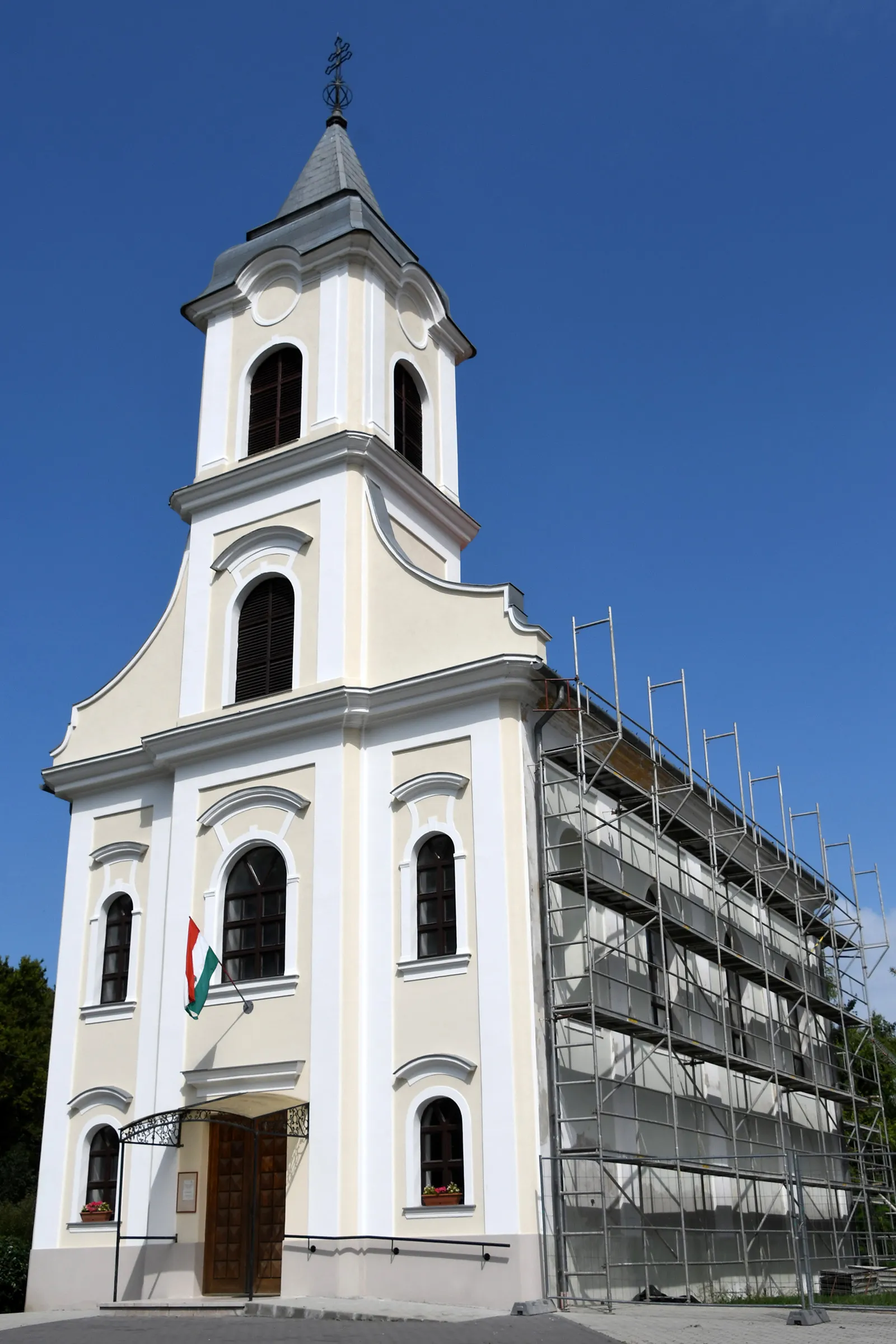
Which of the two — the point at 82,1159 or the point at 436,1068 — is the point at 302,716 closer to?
the point at 436,1068

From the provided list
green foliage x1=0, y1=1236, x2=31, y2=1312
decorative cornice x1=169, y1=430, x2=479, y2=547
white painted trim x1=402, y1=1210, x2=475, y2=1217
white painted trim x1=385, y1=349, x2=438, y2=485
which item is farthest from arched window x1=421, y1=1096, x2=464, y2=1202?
white painted trim x1=385, y1=349, x2=438, y2=485

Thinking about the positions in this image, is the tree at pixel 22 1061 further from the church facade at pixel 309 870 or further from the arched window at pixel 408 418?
the arched window at pixel 408 418

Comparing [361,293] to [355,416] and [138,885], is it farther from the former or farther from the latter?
[138,885]

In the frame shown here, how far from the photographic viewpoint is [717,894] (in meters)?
29.7

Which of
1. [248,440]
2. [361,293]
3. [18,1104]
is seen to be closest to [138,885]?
[248,440]

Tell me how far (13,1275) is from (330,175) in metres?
23.4

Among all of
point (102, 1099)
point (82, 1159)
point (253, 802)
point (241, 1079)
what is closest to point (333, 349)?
point (253, 802)

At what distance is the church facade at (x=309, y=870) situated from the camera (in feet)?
65.2

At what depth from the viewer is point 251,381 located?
2781 centimetres

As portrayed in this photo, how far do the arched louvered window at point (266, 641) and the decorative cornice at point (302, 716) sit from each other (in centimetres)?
59

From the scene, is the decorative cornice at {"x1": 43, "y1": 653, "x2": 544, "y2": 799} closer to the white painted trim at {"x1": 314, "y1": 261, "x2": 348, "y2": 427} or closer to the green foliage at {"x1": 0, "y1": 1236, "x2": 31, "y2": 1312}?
the white painted trim at {"x1": 314, "y1": 261, "x2": 348, "y2": 427}

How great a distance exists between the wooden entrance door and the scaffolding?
4.54 m

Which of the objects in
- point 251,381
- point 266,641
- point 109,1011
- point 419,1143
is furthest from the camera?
point 251,381

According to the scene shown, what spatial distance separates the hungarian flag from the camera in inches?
848
